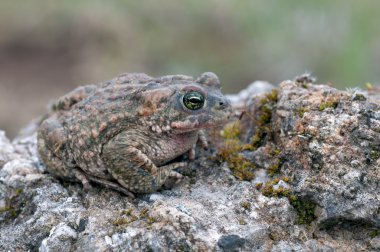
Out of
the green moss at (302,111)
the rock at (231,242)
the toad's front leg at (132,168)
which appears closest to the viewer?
the rock at (231,242)

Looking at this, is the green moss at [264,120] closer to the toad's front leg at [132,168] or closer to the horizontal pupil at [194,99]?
the horizontal pupil at [194,99]

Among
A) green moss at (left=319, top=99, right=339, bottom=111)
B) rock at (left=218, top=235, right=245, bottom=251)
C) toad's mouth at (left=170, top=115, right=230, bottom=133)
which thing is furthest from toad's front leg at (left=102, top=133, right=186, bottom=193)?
green moss at (left=319, top=99, right=339, bottom=111)

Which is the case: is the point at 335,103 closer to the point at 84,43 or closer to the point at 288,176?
the point at 288,176

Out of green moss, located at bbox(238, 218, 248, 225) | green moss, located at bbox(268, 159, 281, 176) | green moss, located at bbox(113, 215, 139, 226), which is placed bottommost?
green moss, located at bbox(113, 215, 139, 226)

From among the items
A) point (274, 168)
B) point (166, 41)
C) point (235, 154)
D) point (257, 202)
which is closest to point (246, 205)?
point (257, 202)

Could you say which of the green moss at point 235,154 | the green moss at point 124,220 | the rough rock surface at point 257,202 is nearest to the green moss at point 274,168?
the rough rock surface at point 257,202

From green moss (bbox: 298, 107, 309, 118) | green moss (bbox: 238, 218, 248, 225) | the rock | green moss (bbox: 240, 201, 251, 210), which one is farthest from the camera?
green moss (bbox: 298, 107, 309, 118)

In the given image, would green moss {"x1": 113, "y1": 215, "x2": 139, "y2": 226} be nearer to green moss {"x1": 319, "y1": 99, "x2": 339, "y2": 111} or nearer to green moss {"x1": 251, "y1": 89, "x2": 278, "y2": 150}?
green moss {"x1": 251, "y1": 89, "x2": 278, "y2": 150}

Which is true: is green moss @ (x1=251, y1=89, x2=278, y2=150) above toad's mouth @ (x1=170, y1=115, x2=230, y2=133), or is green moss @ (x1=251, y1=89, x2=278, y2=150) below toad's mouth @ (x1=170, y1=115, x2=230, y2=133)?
above
